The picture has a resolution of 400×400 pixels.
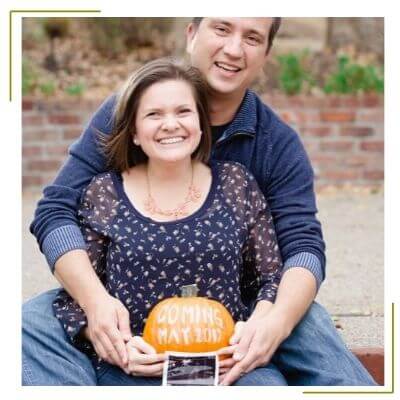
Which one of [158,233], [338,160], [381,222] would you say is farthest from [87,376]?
[338,160]

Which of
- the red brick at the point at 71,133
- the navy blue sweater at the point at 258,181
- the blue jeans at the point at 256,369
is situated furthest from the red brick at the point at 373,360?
the red brick at the point at 71,133

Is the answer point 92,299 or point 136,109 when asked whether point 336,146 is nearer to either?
point 136,109

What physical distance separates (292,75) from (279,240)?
12.5 feet

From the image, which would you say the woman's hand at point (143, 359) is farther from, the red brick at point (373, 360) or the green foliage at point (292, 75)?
the green foliage at point (292, 75)

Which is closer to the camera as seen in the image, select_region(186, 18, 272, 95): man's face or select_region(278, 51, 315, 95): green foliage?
select_region(186, 18, 272, 95): man's face

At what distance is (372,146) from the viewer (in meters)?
5.99

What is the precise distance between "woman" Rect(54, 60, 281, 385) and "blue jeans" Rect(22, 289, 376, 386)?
40 mm

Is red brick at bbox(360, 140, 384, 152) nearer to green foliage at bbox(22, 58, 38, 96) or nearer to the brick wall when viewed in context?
the brick wall

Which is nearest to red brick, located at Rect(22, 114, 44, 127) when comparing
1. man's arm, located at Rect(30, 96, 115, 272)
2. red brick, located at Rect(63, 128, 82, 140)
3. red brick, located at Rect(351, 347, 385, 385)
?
red brick, located at Rect(63, 128, 82, 140)

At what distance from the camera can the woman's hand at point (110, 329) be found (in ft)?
7.82

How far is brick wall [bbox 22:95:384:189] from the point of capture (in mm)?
5898

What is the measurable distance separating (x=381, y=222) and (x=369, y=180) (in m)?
0.93
